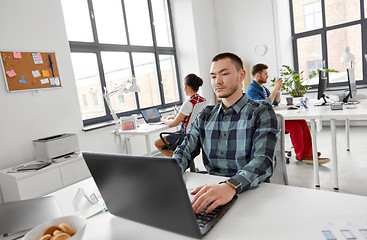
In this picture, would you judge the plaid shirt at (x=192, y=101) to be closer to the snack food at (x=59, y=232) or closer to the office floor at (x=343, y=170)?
the office floor at (x=343, y=170)

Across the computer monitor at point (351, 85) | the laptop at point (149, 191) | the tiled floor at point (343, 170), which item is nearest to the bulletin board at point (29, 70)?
the laptop at point (149, 191)

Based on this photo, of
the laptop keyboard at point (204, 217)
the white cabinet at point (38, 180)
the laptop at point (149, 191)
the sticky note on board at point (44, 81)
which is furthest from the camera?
the sticky note on board at point (44, 81)

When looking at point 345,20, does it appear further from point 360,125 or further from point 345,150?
point 345,150

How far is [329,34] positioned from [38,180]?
5.56m

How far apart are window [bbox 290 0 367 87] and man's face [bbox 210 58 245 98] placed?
4595mm

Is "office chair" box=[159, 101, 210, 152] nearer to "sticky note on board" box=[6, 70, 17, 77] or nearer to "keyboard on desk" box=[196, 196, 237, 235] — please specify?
"sticky note on board" box=[6, 70, 17, 77]

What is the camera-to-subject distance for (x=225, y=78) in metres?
1.38

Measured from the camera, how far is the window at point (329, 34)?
4828 millimetres

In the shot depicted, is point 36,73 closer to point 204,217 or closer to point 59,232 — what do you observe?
point 59,232

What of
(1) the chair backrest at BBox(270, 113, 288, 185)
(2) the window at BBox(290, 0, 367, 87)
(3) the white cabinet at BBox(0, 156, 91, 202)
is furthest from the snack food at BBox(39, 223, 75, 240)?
(2) the window at BBox(290, 0, 367, 87)

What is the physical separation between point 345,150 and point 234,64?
9.93 feet

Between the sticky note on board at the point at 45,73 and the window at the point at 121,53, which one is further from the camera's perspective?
the window at the point at 121,53

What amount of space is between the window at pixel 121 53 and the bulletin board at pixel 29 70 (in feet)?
1.97

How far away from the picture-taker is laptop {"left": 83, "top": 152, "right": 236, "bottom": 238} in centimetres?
65
